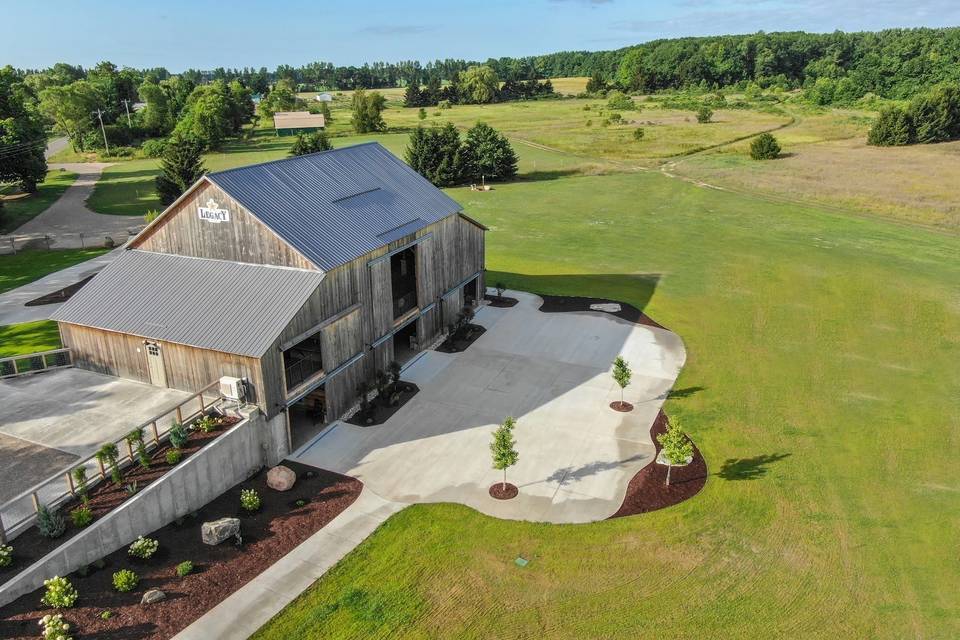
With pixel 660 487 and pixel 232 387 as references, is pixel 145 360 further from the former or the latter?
pixel 660 487

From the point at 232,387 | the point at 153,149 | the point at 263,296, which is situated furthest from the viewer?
the point at 153,149

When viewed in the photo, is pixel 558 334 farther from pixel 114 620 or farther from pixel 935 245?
pixel 935 245

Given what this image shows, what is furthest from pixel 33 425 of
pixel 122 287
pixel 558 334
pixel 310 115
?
pixel 310 115

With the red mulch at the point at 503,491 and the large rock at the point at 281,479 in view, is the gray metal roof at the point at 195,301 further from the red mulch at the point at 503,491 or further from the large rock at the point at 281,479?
the red mulch at the point at 503,491

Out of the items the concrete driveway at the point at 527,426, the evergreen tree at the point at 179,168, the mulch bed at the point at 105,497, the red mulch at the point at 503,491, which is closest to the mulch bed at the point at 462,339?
the concrete driveway at the point at 527,426

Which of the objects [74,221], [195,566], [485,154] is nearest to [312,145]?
[485,154]
